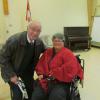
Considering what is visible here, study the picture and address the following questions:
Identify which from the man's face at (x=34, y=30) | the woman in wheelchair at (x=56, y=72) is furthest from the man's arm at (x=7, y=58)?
the woman in wheelchair at (x=56, y=72)

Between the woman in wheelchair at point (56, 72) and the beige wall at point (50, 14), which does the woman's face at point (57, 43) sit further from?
the beige wall at point (50, 14)

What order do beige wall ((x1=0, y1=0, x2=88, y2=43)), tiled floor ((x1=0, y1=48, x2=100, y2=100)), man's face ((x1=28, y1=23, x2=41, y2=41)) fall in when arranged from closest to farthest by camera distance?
man's face ((x1=28, y1=23, x2=41, y2=41)) < tiled floor ((x1=0, y1=48, x2=100, y2=100)) < beige wall ((x1=0, y1=0, x2=88, y2=43))

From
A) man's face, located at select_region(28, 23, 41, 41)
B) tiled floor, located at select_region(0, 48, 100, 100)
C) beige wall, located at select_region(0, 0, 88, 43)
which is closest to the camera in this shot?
man's face, located at select_region(28, 23, 41, 41)

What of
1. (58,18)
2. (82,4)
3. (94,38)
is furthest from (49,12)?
(94,38)

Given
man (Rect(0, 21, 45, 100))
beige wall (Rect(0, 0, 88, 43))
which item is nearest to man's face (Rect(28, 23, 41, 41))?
man (Rect(0, 21, 45, 100))

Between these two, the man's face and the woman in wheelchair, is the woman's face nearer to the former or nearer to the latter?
the woman in wheelchair

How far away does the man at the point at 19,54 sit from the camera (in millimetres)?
2504

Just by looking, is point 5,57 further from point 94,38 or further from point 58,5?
point 94,38

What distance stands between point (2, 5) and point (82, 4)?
2737mm

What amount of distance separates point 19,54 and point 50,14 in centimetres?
435

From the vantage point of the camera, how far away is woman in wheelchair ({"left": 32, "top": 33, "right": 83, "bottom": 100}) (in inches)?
96.7

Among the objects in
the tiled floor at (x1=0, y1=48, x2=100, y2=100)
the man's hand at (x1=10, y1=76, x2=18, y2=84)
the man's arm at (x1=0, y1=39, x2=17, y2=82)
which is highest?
the man's arm at (x1=0, y1=39, x2=17, y2=82)

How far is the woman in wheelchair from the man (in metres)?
0.15

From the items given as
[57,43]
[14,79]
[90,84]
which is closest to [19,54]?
[14,79]
